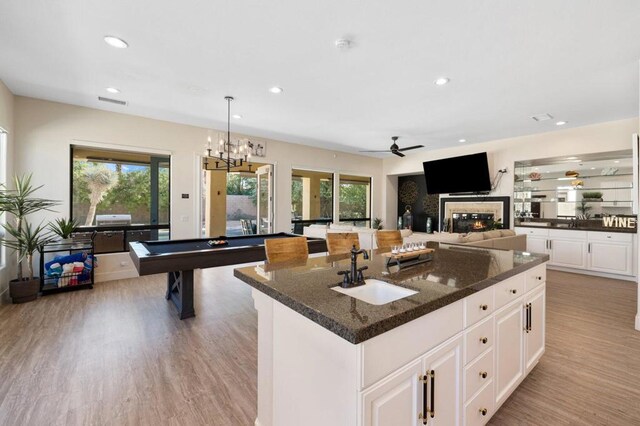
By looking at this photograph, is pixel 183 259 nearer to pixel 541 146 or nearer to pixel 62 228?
pixel 62 228

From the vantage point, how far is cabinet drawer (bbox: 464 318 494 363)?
151cm

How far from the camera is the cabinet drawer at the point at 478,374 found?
4.93 feet

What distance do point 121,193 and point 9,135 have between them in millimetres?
1638

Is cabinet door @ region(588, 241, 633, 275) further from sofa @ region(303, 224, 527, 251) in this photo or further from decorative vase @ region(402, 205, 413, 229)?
decorative vase @ region(402, 205, 413, 229)

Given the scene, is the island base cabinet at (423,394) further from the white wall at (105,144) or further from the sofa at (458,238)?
the white wall at (105,144)

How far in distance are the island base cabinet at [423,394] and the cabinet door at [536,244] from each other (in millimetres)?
5750

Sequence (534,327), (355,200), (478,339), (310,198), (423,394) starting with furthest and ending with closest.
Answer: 1. (355,200)
2. (310,198)
3. (534,327)
4. (478,339)
5. (423,394)

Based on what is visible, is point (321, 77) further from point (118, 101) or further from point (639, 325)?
point (639, 325)

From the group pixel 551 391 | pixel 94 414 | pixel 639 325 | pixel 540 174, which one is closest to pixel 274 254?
pixel 94 414

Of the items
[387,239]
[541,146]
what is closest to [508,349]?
[387,239]

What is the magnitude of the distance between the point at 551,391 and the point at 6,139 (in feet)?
22.0

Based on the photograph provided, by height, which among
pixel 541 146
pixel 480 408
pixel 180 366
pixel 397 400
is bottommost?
pixel 180 366

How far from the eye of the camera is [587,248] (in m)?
5.42

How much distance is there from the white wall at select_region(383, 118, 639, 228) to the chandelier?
4.91 meters
